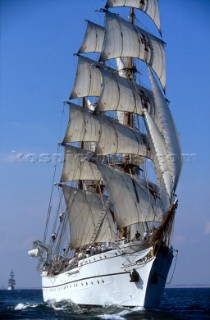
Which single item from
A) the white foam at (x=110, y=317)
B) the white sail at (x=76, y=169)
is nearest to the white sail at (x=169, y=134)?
the white foam at (x=110, y=317)

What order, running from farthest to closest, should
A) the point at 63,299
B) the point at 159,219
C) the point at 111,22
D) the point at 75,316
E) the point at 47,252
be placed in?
the point at 47,252, the point at 111,22, the point at 63,299, the point at 159,219, the point at 75,316

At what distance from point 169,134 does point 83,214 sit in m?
15.1

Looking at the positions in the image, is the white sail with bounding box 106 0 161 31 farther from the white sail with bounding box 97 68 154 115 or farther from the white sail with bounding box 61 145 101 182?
the white sail with bounding box 61 145 101 182

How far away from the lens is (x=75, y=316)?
39.2 m

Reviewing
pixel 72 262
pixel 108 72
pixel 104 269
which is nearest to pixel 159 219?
pixel 104 269

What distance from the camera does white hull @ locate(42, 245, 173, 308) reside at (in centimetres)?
3912

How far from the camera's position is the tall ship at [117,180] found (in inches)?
1596

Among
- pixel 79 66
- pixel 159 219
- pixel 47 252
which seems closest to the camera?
pixel 159 219

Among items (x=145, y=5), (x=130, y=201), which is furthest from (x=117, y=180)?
(x=145, y=5)

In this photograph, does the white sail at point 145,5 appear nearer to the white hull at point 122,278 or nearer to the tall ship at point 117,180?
the tall ship at point 117,180

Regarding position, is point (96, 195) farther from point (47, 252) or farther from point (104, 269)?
point (104, 269)

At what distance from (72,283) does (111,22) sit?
2434 cm

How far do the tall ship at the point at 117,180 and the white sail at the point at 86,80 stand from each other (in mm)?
102

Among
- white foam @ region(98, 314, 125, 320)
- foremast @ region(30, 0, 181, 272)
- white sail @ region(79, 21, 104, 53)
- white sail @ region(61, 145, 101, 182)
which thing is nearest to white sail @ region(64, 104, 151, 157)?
foremast @ region(30, 0, 181, 272)
